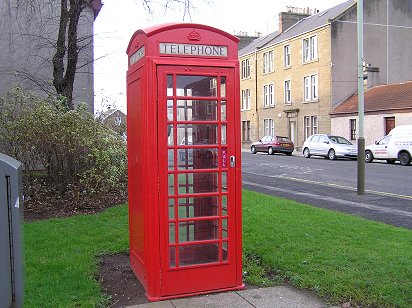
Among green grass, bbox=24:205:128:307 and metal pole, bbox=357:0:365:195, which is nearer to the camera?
green grass, bbox=24:205:128:307

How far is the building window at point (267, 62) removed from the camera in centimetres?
4512

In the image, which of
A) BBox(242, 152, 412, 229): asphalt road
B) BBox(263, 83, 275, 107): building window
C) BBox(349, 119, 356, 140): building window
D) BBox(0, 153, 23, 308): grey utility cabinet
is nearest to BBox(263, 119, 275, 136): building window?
BBox(263, 83, 275, 107): building window

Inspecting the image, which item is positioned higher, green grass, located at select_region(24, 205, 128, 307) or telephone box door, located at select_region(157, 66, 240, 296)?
telephone box door, located at select_region(157, 66, 240, 296)

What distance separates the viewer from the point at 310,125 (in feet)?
131

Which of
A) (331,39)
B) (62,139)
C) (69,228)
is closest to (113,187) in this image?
(62,139)

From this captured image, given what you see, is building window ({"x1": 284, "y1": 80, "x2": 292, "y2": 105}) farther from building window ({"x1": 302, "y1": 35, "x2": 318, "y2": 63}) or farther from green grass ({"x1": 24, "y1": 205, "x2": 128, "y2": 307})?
green grass ({"x1": 24, "y1": 205, "x2": 128, "y2": 307})

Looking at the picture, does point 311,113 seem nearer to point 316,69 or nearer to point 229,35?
point 316,69

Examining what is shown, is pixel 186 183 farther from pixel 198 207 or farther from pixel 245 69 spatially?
pixel 245 69

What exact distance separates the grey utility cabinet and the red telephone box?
6.62 feet

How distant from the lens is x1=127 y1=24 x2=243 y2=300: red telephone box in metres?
4.36

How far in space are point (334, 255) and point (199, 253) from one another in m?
1.89

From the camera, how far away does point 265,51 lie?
46.0 metres

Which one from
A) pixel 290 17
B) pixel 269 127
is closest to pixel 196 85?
pixel 269 127

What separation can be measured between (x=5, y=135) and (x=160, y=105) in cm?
546
